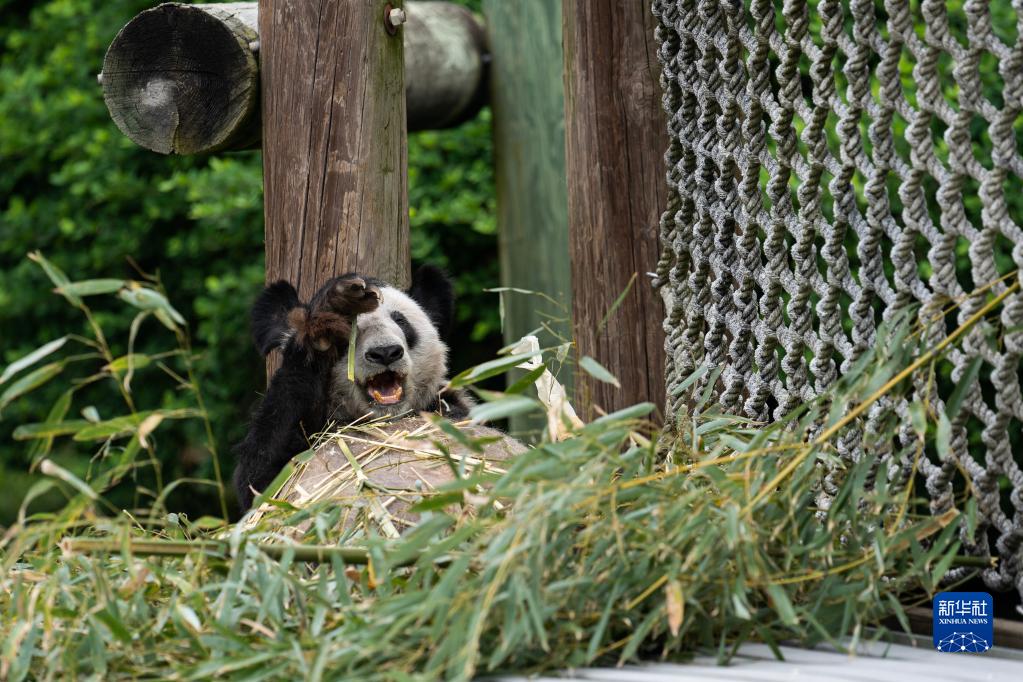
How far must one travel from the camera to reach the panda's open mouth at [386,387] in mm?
3705

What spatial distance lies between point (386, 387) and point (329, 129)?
29.3 inches

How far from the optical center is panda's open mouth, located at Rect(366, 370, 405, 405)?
371 centimetres

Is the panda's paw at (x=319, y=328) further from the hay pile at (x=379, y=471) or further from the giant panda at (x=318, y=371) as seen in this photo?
the hay pile at (x=379, y=471)

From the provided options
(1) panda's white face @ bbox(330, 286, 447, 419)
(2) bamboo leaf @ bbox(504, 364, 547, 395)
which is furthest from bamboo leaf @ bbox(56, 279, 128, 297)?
(1) panda's white face @ bbox(330, 286, 447, 419)

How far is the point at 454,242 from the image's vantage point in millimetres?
7270

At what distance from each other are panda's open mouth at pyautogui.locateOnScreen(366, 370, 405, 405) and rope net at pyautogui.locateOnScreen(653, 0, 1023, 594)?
772mm

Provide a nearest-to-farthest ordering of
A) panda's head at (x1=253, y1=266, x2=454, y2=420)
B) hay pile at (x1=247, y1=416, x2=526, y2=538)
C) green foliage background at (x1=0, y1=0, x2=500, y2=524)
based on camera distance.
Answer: hay pile at (x1=247, y1=416, x2=526, y2=538)
panda's head at (x1=253, y1=266, x2=454, y2=420)
green foliage background at (x1=0, y1=0, x2=500, y2=524)

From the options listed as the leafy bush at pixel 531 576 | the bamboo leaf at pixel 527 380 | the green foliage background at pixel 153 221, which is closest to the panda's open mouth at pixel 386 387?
the bamboo leaf at pixel 527 380

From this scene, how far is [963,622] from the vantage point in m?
2.46

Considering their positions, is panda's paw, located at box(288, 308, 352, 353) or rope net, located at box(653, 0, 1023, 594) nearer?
rope net, located at box(653, 0, 1023, 594)

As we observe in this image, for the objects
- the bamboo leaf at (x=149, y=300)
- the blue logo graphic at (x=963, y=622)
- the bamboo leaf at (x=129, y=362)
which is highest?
the bamboo leaf at (x=149, y=300)

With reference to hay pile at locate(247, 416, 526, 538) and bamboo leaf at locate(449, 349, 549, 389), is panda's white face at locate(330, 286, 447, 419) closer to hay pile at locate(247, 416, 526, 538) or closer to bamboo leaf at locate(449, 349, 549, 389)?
hay pile at locate(247, 416, 526, 538)

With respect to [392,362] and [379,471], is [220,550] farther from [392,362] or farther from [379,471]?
[392,362]

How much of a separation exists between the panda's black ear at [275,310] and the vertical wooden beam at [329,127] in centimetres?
9
